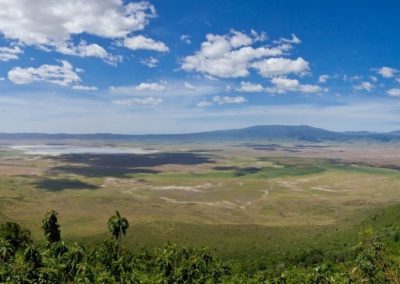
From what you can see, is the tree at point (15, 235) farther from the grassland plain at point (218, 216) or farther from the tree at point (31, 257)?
the tree at point (31, 257)

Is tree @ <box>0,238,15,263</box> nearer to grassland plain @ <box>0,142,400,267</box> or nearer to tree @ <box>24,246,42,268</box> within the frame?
tree @ <box>24,246,42,268</box>

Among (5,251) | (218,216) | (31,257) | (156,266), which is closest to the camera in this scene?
(31,257)

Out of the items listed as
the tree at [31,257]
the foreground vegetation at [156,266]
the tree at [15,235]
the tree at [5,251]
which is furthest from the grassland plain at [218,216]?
the tree at [5,251]

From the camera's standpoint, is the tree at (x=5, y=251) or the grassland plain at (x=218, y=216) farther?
the grassland plain at (x=218, y=216)

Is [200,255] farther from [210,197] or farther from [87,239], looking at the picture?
[210,197]

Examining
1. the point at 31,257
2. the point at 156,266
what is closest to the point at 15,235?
the point at 31,257

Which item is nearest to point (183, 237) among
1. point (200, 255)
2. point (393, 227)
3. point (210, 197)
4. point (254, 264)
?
point (254, 264)

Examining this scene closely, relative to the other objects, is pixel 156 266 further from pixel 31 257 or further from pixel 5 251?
pixel 5 251

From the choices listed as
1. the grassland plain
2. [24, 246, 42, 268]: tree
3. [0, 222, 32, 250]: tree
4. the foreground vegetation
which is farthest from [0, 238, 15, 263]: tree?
the grassland plain
